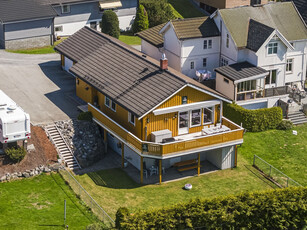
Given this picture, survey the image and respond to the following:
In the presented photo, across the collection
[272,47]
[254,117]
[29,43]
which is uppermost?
[272,47]

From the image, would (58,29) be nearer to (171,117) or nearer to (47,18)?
(47,18)

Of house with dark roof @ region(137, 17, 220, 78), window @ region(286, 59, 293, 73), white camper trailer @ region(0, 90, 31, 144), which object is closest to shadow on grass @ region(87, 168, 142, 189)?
white camper trailer @ region(0, 90, 31, 144)

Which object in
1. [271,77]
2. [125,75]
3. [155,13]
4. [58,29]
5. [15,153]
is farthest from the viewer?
[155,13]

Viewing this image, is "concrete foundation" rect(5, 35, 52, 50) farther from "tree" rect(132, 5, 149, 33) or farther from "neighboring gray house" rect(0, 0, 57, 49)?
"tree" rect(132, 5, 149, 33)

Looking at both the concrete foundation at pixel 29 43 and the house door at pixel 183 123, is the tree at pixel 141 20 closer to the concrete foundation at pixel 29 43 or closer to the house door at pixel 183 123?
the concrete foundation at pixel 29 43

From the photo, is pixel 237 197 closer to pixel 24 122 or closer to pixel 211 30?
pixel 24 122

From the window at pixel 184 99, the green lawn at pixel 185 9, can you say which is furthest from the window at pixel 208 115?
the green lawn at pixel 185 9

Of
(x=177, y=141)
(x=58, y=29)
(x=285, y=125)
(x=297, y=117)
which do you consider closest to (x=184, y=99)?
(x=177, y=141)

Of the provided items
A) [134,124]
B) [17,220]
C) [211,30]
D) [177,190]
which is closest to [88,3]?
[211,30]
